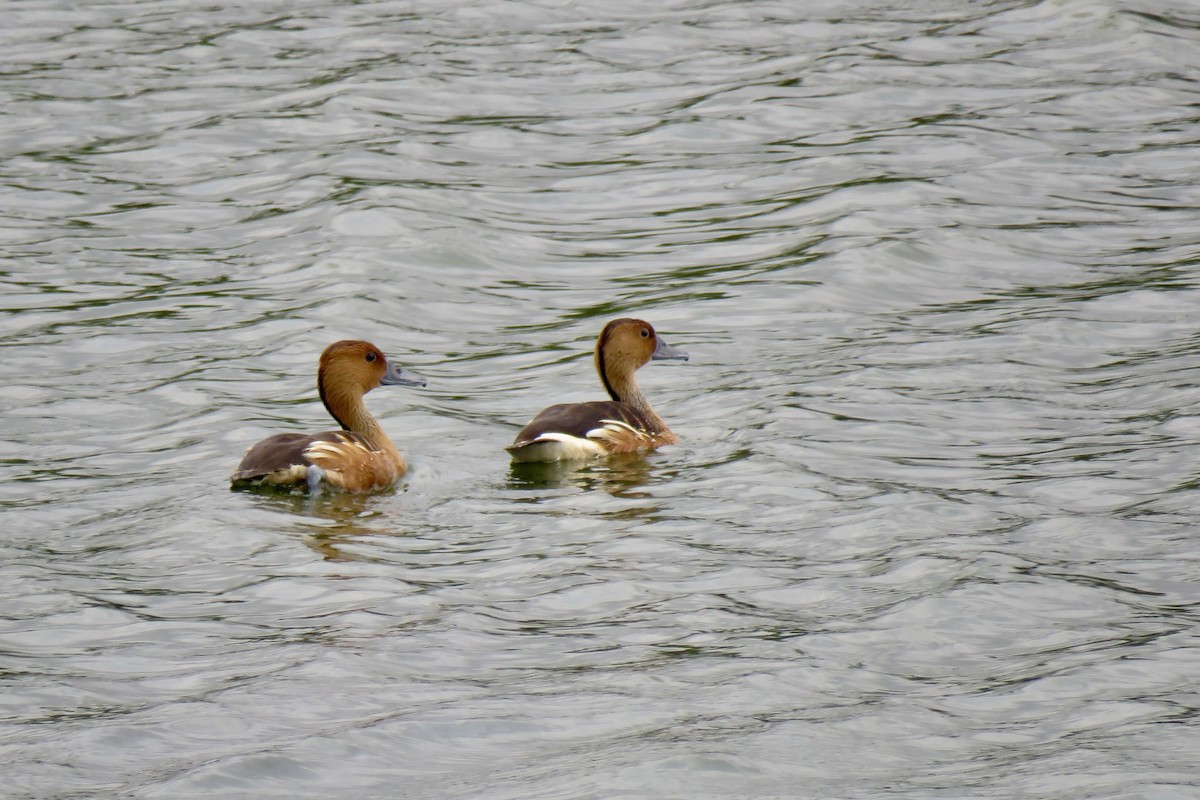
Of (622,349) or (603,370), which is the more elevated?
(622,349)

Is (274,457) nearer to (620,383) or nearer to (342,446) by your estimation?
(342,446)

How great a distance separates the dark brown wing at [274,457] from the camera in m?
10.8

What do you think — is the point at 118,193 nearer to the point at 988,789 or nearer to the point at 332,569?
the point at 332,569

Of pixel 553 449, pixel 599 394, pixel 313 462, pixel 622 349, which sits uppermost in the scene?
pixel 622 349

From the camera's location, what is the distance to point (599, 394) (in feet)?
44.3

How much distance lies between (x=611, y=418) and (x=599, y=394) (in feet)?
5.39

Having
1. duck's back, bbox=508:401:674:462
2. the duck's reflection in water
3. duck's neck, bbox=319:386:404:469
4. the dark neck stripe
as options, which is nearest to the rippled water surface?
the duck's reflection in water

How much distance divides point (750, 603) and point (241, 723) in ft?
8.25

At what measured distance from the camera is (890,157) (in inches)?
728

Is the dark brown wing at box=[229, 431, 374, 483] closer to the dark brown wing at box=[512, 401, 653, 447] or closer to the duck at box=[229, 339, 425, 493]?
the duck at box=[229, 339, 425, 493]

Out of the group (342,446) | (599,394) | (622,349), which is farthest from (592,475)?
(599,394)

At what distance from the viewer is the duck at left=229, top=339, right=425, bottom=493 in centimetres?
1086

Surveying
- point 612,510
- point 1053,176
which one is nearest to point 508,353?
point 612,510

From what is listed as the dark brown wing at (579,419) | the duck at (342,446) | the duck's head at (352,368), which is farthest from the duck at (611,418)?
the duck's head at (352,368)
